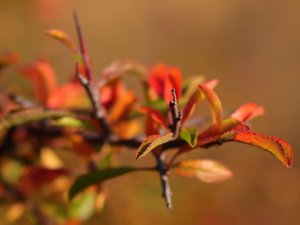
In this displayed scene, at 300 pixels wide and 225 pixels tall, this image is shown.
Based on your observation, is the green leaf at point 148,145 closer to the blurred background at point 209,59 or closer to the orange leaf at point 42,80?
the orange leaf at point 42,80

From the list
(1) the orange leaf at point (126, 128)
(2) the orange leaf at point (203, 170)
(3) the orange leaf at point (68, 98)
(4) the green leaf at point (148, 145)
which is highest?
(4) the green leaf at point (148, 145)

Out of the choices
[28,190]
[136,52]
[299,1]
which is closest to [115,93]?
[28,190]

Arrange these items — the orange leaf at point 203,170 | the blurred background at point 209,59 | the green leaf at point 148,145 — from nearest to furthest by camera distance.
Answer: the green leaf at point 148,145 → the orange leaf at point 203,170 → the blurred background at point 209,59

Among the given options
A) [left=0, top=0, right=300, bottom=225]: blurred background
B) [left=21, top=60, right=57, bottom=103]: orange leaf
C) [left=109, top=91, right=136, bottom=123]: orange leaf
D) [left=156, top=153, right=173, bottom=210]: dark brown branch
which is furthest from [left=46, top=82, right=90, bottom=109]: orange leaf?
[left=0, top=0, right=300, bottom=225]: blurred background

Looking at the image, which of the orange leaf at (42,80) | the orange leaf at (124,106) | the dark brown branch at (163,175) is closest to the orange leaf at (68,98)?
the orange leaf at (42,80)

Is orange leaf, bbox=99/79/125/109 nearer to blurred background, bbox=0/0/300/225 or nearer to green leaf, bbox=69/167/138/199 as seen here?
green leaf, bbox=69/167/138/199

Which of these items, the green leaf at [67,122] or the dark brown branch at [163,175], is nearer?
the dark brown branch at [163,175]

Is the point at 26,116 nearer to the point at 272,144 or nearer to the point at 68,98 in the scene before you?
the point at 68,98
